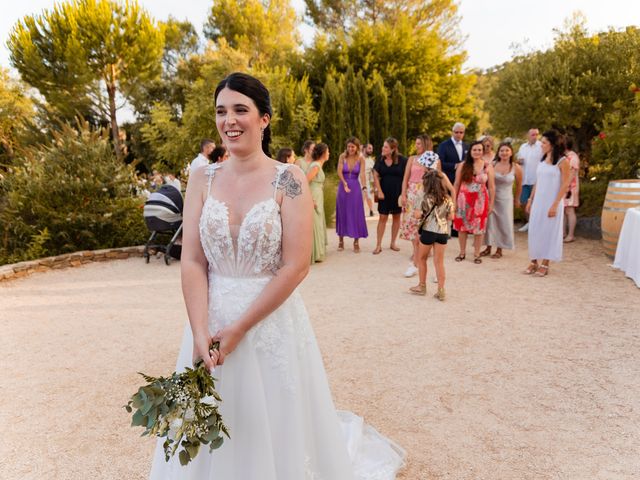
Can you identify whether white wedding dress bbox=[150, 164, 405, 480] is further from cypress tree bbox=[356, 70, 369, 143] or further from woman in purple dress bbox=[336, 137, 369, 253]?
cypress tree bbox=[356, 70, 369, 143]

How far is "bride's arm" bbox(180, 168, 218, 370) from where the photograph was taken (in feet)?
5.92

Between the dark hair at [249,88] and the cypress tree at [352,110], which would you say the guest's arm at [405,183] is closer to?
the dark hair at [249,88]

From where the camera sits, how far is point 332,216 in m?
12.2

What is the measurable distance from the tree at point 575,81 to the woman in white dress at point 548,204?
22.4ft

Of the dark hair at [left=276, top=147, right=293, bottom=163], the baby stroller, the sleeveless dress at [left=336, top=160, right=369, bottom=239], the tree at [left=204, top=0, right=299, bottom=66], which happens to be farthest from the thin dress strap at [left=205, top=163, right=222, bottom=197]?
the tree at [left=204, top=0, right=299, bottom=66]

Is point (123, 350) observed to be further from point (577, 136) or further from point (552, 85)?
point (577, 136)

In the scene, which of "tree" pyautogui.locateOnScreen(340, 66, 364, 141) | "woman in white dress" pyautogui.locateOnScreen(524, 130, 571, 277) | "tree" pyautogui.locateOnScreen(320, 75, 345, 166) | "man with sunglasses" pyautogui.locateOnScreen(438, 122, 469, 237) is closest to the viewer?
"woman in white dress" pyautogui.locateOnScreen(524, 130, 571, 277)

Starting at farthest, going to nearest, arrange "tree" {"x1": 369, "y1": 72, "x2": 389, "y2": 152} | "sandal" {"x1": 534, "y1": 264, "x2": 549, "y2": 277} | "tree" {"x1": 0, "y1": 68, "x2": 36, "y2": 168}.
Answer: "tree" {"x1": 0, "y1": 68, "x2": 36, "y2": 168}, "tree" {"x1": 369, "y1": 72, "x2": 389, "y2": 152}, "sandal" {"x1": 534, "y1": 264, "x2": 549, "y2": 277}

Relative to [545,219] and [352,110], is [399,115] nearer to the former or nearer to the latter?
[352,110]

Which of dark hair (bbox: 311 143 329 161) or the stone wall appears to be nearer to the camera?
the stone wall

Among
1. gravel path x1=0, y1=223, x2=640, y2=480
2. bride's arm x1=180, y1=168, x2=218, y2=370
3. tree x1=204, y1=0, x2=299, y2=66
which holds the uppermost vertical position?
tree x1=204, y1=0, x2=299, y2=66

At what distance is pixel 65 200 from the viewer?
8477 millimetres

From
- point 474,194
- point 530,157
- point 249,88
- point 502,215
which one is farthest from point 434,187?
point 530,157

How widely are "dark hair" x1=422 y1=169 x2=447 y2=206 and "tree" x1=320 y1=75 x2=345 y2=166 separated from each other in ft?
47.8
